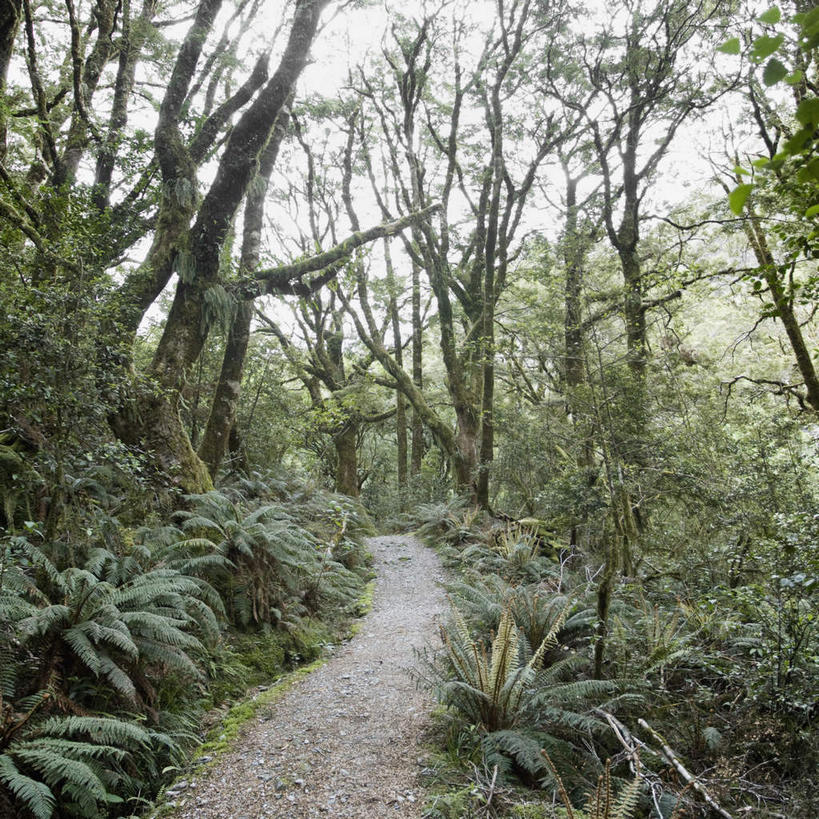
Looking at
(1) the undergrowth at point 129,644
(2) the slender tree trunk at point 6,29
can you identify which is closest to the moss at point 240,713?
(1) the undergrowth at point 129,644

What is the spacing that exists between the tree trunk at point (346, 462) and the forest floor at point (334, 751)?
371 inches

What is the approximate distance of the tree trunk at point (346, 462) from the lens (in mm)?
15555

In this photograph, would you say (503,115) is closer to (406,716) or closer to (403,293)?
(403,293)

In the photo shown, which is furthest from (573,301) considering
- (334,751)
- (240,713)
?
(240,713)

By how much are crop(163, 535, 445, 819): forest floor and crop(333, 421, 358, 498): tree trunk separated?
371 inches

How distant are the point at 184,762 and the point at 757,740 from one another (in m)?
3.99

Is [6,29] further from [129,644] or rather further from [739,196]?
[739,196]

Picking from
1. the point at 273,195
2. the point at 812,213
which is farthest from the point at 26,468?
the point at 273,195

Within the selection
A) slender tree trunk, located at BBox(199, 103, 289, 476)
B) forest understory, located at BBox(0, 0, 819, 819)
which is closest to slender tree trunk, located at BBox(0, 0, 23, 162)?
forest understory, located at BBox(0, 0, 819, 819)

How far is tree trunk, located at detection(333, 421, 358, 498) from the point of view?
15555 mm

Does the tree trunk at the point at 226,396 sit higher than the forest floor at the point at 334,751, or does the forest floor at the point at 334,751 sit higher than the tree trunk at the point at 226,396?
the tree trunk at the point at 226,396

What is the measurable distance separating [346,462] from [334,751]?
12028mm

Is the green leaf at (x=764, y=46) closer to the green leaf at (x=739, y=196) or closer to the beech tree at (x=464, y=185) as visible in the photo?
the green leaf at (x=739, y=196)

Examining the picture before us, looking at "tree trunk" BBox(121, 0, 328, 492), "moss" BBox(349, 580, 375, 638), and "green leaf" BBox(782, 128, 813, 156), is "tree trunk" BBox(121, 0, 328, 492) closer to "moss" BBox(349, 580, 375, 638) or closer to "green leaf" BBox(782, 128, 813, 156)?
"moss" BBox(349, 580, 375, 638)
